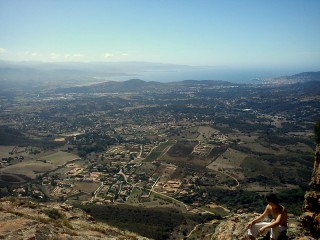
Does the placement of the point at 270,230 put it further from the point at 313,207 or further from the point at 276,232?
the point at 313,207

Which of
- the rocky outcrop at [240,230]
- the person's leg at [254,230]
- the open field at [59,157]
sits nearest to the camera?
the person's leg at [254,230]

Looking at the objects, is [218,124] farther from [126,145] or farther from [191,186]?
[191,186]

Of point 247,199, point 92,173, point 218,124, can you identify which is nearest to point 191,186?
point 247,199

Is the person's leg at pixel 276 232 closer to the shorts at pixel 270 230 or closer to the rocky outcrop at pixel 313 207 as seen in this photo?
the shorts at pixel 270 230

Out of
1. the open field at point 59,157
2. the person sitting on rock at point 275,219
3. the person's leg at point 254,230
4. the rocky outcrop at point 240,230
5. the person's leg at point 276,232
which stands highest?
the person sitting on rock at point 275,219

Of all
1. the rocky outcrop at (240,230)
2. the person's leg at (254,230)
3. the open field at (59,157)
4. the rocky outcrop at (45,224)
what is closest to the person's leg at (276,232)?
the person's leg at (254,230)
